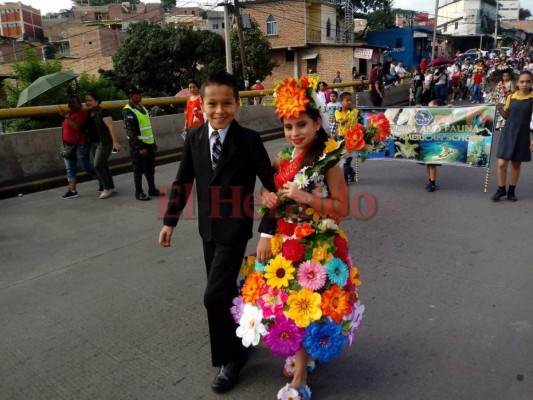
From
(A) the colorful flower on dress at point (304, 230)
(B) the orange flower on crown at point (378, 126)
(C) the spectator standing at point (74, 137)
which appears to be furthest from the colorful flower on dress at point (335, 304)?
(C) the spectator standing at point (74, 137)

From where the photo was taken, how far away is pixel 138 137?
6855 millimetres

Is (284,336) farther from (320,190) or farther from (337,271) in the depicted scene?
(320,190)

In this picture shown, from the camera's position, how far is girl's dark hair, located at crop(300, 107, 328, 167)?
2379 millimetres

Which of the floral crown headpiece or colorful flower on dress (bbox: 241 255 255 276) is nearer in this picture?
the floral crown headpiece

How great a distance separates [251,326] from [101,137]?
5544mm

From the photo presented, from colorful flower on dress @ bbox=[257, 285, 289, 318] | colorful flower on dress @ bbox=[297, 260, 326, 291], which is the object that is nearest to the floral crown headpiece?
colorful flower on dress @ bbox=[297, 260, 326, 291]

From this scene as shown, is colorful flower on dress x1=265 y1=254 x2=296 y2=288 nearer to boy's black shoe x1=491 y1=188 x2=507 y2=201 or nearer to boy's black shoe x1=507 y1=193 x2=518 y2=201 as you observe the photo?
boy's black shoe x1=491 y1=188 x2=507 y2=201

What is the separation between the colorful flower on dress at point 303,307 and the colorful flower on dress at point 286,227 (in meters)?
0.32

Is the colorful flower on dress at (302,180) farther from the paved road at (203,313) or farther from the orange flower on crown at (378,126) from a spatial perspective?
the paved road at (203,313)

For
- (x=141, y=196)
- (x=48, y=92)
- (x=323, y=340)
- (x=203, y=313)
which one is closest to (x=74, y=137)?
(x=141, y=196)

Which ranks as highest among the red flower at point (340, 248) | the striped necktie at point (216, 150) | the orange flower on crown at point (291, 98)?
the orange flower on crown at point (291, 98)

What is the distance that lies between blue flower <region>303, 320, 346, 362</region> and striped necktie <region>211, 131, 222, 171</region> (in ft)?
3.36

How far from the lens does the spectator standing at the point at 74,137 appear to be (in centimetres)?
704

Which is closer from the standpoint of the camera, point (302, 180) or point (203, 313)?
point (302, 180)
